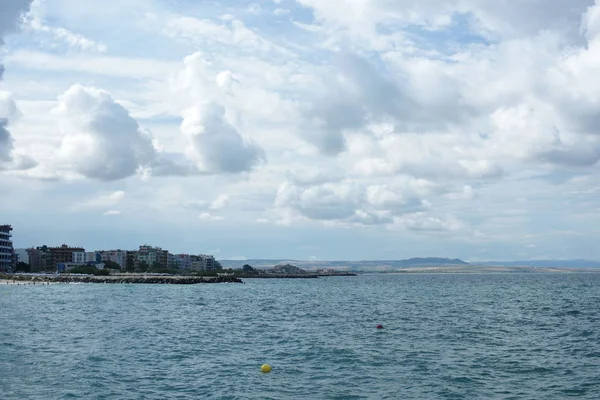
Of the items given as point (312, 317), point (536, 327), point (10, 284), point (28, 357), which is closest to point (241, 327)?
point (312, 317)

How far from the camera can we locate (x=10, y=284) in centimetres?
13988

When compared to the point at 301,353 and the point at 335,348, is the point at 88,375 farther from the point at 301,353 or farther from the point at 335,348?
the point at 335,348

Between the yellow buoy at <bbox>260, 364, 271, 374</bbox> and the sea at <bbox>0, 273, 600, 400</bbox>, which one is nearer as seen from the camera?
the sea at <bbox>0, 273, 600, 400</bbox>

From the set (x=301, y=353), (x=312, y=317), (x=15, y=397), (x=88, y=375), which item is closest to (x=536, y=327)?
(x=312, y=317)

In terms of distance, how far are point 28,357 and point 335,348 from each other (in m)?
19.3

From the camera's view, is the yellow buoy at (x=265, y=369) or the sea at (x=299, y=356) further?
the yellow buoy at (x=265, y=369)

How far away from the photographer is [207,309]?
76438mm

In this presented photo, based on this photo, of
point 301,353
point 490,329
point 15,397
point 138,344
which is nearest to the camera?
point 15,397

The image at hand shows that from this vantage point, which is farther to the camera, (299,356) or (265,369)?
(299,356)

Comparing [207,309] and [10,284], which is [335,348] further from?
[10,284]

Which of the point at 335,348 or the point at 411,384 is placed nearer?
the point at 411,384

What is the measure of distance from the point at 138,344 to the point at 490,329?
96.3 feet

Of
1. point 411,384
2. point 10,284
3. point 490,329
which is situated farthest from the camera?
point 10,284

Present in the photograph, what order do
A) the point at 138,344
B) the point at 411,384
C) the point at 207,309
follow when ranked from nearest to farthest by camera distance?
the point at 411,384, the point at 138,344, the point at 207,309
